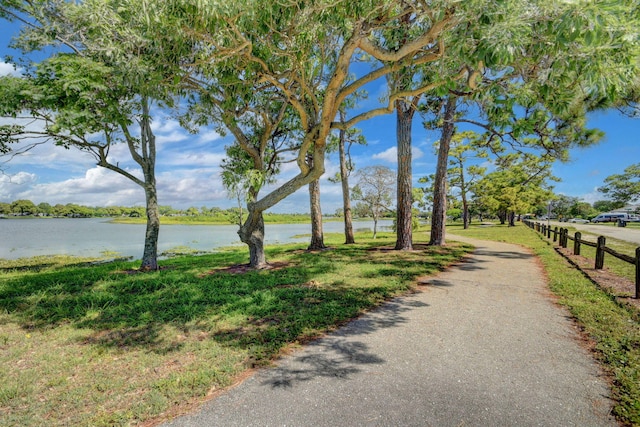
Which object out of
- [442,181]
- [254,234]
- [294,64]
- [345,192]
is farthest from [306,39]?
[345,192]

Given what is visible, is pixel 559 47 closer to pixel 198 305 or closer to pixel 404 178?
pixel 198 305

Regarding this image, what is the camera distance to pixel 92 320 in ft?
14.8

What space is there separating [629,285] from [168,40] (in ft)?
31.5

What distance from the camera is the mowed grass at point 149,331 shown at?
2.56 m

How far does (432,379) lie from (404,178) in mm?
9123

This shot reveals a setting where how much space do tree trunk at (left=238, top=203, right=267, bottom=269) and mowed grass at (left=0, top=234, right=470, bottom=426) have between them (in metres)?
0.79

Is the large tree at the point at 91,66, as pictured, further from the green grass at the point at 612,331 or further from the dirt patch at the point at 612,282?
the dirt patch at the point at 612,282

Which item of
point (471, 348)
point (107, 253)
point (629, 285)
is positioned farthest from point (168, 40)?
point (107, 253)

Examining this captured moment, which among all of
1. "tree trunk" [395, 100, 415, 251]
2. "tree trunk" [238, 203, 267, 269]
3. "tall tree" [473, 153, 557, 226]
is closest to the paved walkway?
"tree trunk" [238, 203, 267, 269]

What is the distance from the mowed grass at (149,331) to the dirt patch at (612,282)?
334 cm

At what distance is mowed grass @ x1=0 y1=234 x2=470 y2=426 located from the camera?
8.39ft

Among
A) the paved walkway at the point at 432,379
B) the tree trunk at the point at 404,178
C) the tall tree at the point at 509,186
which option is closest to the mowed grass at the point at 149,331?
the paved walkway at the point at 432,379

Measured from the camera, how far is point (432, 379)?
2.75m

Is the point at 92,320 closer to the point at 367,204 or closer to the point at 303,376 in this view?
the point at 303,376
